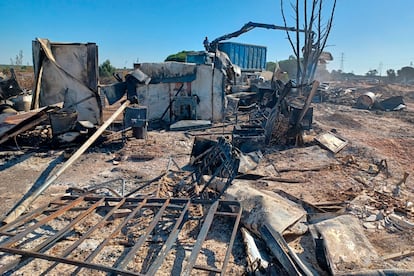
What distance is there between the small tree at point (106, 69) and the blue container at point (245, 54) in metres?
12.5

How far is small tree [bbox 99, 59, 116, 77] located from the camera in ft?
84.5

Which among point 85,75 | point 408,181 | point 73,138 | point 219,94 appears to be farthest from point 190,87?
point 408,181

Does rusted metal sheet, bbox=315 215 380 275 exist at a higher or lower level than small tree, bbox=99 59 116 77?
lower

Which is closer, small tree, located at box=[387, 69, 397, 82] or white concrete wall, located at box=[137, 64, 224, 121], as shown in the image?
white concrete wall, located at box=[137, 64, 224, 121]

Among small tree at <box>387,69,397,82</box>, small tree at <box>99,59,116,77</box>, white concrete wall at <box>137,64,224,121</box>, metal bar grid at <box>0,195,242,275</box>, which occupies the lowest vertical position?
metal bar grid at <box>0,195,242,275</box>

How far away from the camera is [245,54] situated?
1911 centimetres

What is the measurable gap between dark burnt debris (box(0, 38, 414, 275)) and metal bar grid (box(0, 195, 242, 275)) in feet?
0.05

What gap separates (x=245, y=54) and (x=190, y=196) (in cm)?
1670

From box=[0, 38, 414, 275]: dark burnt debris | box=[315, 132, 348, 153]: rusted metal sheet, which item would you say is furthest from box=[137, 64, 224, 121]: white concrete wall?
box=[315, 132, 348, 153]: rusted metal sheet

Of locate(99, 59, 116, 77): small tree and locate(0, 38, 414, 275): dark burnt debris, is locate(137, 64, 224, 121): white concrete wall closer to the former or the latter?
locate(0, 38, 414, 275): dark burnt debris

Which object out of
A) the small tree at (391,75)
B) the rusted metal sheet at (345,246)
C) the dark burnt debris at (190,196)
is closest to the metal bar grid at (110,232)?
the dark burnt debris at (190,196)

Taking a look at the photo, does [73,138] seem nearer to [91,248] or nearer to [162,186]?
[162,186]

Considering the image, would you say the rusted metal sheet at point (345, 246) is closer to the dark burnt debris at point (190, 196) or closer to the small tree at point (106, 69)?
the dark burnt debris at point (190, 196)

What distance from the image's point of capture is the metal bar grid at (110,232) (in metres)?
2.71
